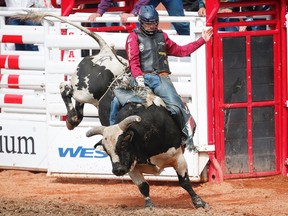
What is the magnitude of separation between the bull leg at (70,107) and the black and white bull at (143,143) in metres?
1.31

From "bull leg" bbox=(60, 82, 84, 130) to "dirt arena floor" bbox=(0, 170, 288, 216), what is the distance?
2.80 feet

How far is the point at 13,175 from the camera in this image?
12719mm

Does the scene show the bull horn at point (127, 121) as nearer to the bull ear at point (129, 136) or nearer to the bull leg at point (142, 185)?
the bull ear at point (129, 136)

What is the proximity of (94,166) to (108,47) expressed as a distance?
164 centimetres

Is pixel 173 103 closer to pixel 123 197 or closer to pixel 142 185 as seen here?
pixel 142 185

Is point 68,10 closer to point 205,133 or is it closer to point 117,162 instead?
point 205,133

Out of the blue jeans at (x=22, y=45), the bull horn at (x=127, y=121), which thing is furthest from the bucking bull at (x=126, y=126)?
the blue jeans at (x=22, y=45)

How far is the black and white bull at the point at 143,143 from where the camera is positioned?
9500 mm

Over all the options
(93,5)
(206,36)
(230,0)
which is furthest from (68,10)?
(206,36)

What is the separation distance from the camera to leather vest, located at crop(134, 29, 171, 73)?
33.3 ft

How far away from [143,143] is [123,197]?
175 cm

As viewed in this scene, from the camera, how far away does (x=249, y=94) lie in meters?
11.7

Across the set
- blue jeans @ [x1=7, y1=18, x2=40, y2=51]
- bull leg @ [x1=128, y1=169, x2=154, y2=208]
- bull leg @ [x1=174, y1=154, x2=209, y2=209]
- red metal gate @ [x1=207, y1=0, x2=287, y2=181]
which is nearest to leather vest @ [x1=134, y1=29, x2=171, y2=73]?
bull leg @ [x1=174, y1=154, x2=209, y2=209]

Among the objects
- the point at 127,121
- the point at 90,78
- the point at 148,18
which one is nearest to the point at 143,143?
the point at 127,121
